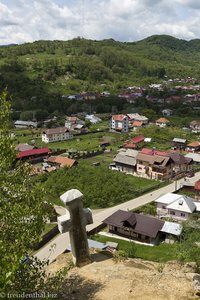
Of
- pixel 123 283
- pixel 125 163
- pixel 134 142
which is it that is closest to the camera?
pixel 123 283

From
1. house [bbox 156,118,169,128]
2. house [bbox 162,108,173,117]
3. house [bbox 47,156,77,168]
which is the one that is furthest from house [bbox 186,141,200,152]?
house [bbox 162,108,173,117]

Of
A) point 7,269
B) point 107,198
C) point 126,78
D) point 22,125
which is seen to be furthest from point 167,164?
point 126,78

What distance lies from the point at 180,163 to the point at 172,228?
20628 mm

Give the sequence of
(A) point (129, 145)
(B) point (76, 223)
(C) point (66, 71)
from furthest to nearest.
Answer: (C) point (66, 71) < (A) point (129, 145) < (B) point (76, 223)

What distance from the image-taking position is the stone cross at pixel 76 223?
1016 centimetres

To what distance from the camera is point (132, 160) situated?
49688mm

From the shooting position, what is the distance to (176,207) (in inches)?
1363

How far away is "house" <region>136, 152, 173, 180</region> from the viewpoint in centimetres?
4681

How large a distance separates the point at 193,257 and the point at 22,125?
71585 mm

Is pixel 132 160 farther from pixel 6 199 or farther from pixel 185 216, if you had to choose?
pixel 6 199

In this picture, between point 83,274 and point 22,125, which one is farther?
point 22,125

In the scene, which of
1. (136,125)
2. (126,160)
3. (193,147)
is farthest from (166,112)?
(126,160)

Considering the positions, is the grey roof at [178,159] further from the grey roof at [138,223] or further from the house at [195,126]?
the house at [195,126]

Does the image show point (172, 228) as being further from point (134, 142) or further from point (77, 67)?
point (77, 67)
